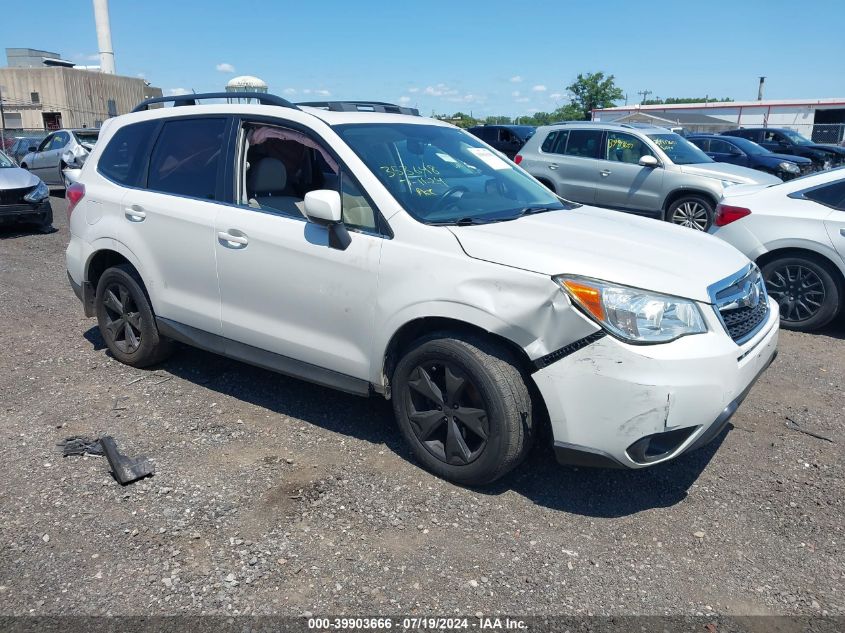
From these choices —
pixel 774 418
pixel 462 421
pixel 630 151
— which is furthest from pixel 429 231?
pixel 630 151

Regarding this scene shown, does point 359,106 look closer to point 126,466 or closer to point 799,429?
point 126,466

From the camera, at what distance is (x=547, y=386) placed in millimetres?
3109

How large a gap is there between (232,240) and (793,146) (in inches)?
884

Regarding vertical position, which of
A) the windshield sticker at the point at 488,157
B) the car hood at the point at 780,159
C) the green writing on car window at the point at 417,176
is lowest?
the car hood at the point at 780,159

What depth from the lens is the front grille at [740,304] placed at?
10.7ft

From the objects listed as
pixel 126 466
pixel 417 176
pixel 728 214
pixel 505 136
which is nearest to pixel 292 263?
pixel 417 176

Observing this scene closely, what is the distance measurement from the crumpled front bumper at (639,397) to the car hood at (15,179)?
10.7m

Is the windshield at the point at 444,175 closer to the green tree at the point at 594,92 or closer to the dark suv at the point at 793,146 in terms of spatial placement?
the dark suv at the point at 793,146

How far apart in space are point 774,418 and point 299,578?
328cm

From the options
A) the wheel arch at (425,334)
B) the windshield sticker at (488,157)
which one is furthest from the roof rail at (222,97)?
the wheel arch at (425,334)

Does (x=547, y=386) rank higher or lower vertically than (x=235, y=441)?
higher

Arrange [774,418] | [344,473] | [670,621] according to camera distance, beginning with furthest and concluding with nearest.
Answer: [774,418]
[344,473]
[670,621]

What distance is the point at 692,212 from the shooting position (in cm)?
1033

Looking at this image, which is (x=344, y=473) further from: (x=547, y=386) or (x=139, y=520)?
(x=547, y=386)
